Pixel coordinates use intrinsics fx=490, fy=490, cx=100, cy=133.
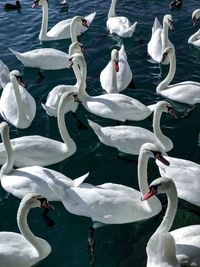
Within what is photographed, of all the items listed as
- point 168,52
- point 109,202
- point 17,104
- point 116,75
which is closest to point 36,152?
point 17,104

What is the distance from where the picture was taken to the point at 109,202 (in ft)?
29.6

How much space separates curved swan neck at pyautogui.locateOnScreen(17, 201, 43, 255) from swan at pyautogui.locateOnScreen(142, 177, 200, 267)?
6.31 ft

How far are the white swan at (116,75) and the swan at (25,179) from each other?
163 inches

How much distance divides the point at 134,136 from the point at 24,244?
3.65 meters

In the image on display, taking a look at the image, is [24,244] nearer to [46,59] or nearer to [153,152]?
[153,152]

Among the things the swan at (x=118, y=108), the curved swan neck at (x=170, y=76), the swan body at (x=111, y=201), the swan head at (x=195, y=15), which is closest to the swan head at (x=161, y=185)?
the swan body at (x=111, y=201)

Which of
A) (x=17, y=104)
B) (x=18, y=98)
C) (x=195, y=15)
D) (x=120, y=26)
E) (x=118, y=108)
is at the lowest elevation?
(x=118, y=108)

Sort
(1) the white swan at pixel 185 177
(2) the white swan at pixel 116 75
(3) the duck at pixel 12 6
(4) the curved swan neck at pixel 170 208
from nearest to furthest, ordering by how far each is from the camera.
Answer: (4) the curved swan neck at pixel 170 208
(1) the white swan at pixel 185 177
(2) the white swan at pixel 116 75
(3) the duck at pixel 12 6

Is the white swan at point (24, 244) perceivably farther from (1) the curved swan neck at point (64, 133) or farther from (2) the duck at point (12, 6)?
(2) the duck at point (12, 6)

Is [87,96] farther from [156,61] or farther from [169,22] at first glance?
[169,22]

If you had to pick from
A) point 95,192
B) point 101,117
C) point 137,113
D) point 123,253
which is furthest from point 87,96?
point 123,253

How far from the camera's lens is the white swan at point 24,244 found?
27.0 feet

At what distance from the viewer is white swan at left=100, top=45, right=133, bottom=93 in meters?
13.1

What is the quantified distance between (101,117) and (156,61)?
3.44 metres
